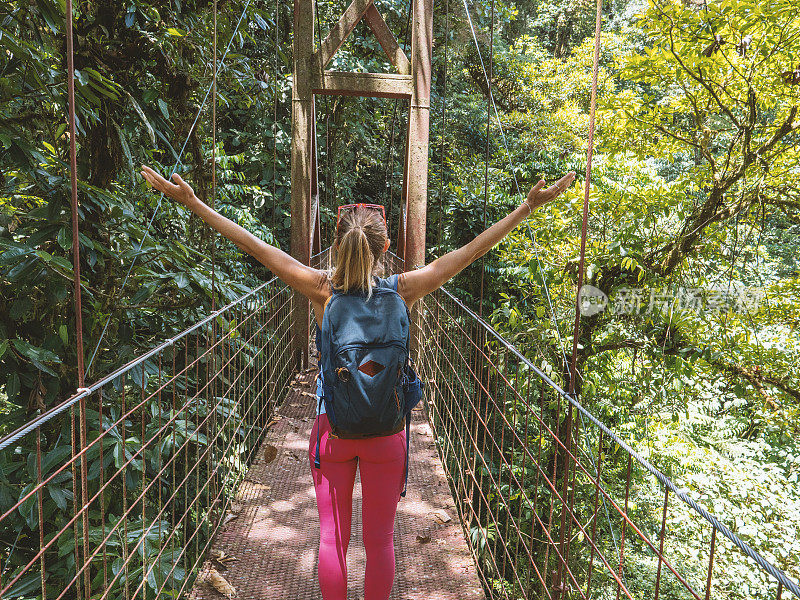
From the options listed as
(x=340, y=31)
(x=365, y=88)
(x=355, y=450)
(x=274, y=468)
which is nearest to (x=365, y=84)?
(x=365, y=88)

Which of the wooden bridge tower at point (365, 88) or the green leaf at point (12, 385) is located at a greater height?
the wooden bridge tower at point (365, 88)

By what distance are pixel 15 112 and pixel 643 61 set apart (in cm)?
405

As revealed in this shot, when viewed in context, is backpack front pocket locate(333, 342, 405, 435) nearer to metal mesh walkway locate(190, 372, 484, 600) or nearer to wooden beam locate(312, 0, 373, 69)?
metal mesh walkway locate(190, 372, 484, 600)

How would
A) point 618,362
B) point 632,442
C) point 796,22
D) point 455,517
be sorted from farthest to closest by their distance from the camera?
point 618,362
point 632,442
point 796,22
point 455,517

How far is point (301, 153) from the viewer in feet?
12.8

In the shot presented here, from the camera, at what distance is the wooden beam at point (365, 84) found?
12.5ft

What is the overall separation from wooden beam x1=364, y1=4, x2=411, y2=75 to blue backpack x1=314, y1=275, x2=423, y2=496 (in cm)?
301

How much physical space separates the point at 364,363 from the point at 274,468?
1540mm

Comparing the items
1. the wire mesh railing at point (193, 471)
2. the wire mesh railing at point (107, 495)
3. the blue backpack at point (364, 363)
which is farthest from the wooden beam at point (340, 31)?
the blue backpack at point (364, 363)

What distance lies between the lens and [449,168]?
28.9ft

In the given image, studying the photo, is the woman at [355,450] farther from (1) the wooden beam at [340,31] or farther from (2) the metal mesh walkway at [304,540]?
(1) the wooden beam at [340,31]

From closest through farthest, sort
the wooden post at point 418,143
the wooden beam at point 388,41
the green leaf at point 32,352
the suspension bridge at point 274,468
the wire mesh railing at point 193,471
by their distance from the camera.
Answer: the wire mesh railing at point 193,471 < the suspension bridge at point 274,468 < the green leaf at point 32,352 < the wooden post at point 418,143 < the wooden beam at point 388,41

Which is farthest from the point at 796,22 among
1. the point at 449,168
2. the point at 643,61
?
the point at 449,168

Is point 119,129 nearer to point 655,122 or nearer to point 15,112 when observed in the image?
point 15,112
